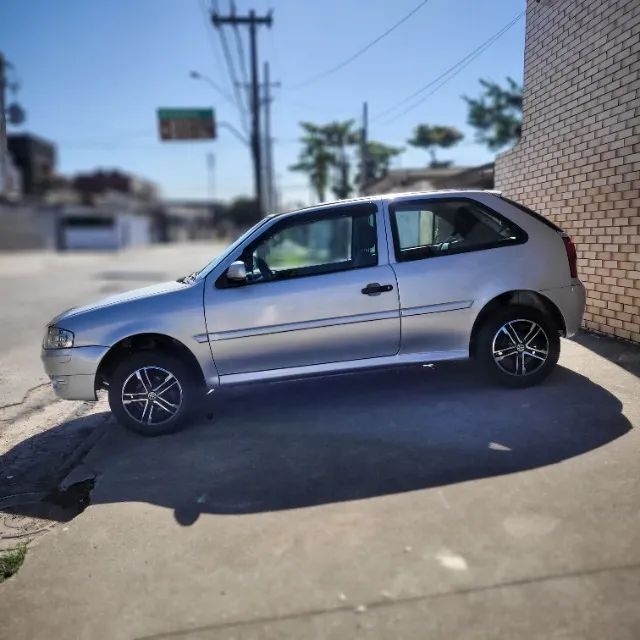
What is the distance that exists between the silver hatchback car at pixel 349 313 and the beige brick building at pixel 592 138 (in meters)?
1.61

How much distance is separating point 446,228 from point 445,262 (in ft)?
1.15

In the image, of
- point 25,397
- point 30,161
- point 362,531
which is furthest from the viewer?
point 30,161

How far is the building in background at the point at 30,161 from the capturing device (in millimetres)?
60188

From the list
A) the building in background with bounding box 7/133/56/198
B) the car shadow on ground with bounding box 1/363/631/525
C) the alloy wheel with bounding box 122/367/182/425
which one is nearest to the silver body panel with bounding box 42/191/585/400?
the alloy wheel with bounding box 122/367/182/425

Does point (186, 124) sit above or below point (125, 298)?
above

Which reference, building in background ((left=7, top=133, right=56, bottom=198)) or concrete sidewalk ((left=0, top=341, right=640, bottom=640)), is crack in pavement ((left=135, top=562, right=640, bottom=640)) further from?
building in background ((left=7, top=133, right=56, bottom=198))

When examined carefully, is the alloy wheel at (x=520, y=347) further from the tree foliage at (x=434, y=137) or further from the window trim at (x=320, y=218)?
the tree foliage at (x=434, y=137)

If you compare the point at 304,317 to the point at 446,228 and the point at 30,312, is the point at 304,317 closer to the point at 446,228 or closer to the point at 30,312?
the point at 446,228

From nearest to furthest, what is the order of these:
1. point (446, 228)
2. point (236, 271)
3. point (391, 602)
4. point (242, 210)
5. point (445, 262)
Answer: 1. point (391, 602)
2. point (236, 271)
3. point (445, 262)
4. point (446, 228)
5. point (242, 210)

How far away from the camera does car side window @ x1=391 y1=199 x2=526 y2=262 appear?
4.82m

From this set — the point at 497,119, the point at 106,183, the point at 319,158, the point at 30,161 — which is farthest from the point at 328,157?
the point at 106,183

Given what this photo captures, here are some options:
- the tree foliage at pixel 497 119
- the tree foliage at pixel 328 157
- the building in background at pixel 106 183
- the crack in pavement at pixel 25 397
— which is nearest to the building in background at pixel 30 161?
the building in background at pixel 106 183

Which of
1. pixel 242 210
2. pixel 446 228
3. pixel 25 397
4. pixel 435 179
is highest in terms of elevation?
pixel 242 210

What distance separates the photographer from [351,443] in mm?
4168
